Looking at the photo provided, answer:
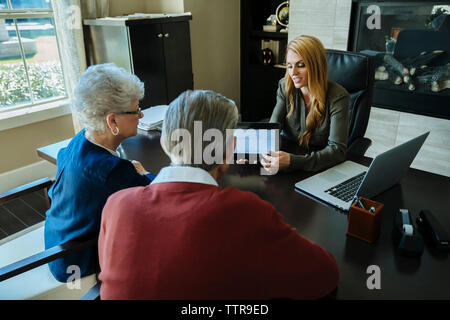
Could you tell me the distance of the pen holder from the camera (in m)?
0.99

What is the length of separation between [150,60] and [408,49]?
2.05 meters

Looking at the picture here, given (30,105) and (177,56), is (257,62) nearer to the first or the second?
(177,56)

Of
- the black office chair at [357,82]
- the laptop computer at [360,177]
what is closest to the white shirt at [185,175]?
the laptop computer at [360,177]

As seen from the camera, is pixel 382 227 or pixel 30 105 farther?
pixel 30 105

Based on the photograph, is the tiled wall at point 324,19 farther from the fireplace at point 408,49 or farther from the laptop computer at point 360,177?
the laptop computer at point 360,177

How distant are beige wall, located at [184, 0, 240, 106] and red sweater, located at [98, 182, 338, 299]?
9.90ft

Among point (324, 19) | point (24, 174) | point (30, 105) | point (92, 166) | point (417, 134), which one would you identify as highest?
point (324, 19)

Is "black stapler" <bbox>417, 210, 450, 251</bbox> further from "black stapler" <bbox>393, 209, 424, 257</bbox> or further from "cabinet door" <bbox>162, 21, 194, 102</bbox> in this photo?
"cabinet door" <bbox>162, 21, 194, 102</bbox>

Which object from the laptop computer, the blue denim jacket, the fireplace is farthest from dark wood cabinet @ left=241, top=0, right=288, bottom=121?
the blue denim jacket

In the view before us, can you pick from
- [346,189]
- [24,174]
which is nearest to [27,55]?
[24,174]

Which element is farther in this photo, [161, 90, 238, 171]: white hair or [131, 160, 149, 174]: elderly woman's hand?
[131, 160, 149, 174]: elderly woman's hand

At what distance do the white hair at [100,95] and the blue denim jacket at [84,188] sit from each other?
0.26 feet

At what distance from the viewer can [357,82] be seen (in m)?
1.93
